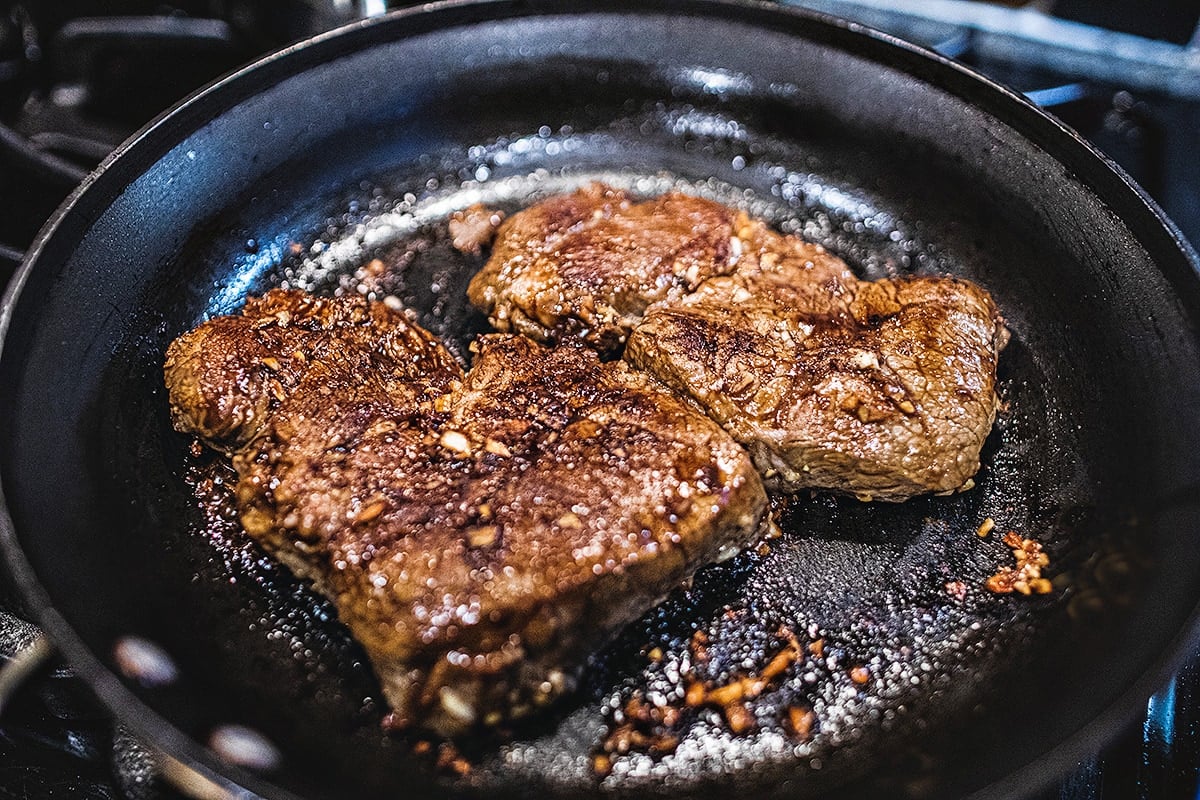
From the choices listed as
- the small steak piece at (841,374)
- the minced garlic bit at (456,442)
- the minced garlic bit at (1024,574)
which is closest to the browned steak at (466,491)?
the minced garlic bit at (456,442)

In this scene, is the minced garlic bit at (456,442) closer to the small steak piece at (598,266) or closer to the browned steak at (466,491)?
the browned steak at (466,491)

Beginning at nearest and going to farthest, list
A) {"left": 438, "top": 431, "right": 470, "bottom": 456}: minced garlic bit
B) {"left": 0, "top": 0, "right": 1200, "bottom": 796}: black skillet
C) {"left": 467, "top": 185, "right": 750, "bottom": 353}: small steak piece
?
1. {"left": 0, "top": 0, "right": 1200, "bottom": 796}: black skillet
2. {"left": 438, "top": 431, "right": 470, "bottom": 456}: minced garlic bit
3. {"left": 467, "top": 185, "right": 750, "bottom": 353}: small steak piece

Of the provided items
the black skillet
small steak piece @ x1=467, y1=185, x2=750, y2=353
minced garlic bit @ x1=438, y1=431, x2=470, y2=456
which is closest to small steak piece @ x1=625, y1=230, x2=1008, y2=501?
small steak piece @ x1=467, y1=185, x2=750, y2=353

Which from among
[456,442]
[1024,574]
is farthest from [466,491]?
[1024,574]

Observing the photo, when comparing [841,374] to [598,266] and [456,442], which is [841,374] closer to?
[598,266]

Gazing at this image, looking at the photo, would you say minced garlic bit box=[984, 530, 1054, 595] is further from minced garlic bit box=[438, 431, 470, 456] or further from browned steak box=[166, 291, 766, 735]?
minced garlic bit box=[438, 431, 470, 456]
